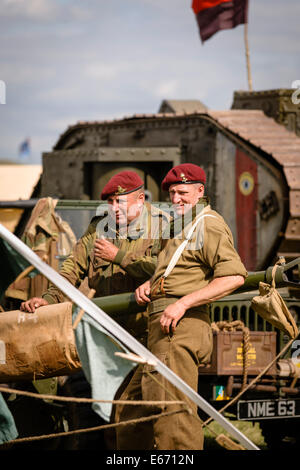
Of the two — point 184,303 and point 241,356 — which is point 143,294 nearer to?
point 184,303

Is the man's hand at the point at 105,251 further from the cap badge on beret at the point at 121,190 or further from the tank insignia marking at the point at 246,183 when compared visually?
the tank insignia marking at the point at 246,183

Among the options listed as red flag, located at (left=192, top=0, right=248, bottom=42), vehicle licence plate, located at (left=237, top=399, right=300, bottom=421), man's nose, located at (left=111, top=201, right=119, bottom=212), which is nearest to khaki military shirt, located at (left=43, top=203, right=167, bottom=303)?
man's nose, located at (left=111, top=201, right=119, bottom=212)

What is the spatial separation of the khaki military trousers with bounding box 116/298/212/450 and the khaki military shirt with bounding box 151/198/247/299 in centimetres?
10

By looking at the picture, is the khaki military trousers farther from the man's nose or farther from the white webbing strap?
the man's nose

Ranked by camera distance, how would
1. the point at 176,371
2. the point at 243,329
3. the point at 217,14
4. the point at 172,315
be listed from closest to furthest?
the point at 172,315, the point at 176,371, the point at 243,329, the point at 217,14

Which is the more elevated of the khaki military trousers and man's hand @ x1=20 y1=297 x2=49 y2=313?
man's hand @ x1=20 y1=297 x2=49 y2=313

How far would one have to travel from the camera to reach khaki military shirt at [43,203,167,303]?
5.18 meters

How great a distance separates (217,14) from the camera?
12.2m

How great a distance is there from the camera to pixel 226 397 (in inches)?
241

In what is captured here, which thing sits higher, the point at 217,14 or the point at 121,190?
the point at 217,14

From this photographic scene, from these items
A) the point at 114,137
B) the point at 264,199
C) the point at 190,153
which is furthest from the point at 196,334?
the point at 114,137

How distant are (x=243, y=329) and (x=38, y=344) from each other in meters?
1.96

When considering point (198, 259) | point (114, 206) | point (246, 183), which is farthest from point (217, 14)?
point (198, 259)

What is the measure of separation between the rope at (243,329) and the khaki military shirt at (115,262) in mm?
1114
